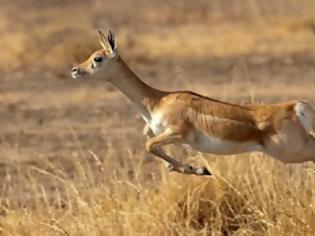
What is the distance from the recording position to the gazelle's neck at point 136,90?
8711 millimetres

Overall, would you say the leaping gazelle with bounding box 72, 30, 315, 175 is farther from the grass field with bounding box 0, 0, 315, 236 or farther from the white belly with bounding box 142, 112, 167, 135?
the grass field with bounding box 0, 0, 315, 236

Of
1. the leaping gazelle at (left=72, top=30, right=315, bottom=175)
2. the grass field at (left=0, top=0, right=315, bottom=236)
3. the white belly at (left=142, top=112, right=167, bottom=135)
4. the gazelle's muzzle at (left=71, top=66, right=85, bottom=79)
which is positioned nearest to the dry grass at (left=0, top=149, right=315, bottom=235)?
the grass field at (left=0, top=0, right=315, bottom=236)

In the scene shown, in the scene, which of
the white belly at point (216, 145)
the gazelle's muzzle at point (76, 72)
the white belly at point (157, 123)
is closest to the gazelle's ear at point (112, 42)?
the gazelle's muzzle at point (76, 72)

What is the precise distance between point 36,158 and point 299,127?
5.99 m

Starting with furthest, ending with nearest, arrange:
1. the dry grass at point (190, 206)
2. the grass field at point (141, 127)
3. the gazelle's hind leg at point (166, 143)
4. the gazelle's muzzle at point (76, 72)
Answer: the grass field at point (141, 127), the dry grass at point (190, 206), the gazelle's muzzle at point (76, 72), the gazelle's hind leg at point (166, 143)

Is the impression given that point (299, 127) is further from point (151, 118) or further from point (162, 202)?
point (162, 202)

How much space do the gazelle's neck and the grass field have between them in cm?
101

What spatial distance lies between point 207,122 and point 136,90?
1.85ft

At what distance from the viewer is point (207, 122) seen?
8547mm

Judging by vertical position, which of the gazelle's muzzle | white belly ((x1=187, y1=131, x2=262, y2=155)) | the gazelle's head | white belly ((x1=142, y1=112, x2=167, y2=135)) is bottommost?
white belly ((x1=187, y1=131, x2=262, y2=155))

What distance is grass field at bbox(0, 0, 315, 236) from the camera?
957 cm

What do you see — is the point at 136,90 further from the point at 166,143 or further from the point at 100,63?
the point at 166,143

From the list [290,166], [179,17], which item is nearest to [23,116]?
[290,166]

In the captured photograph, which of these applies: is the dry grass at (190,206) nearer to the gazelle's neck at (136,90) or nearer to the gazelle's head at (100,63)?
the gazelle's neck at (136,90)
